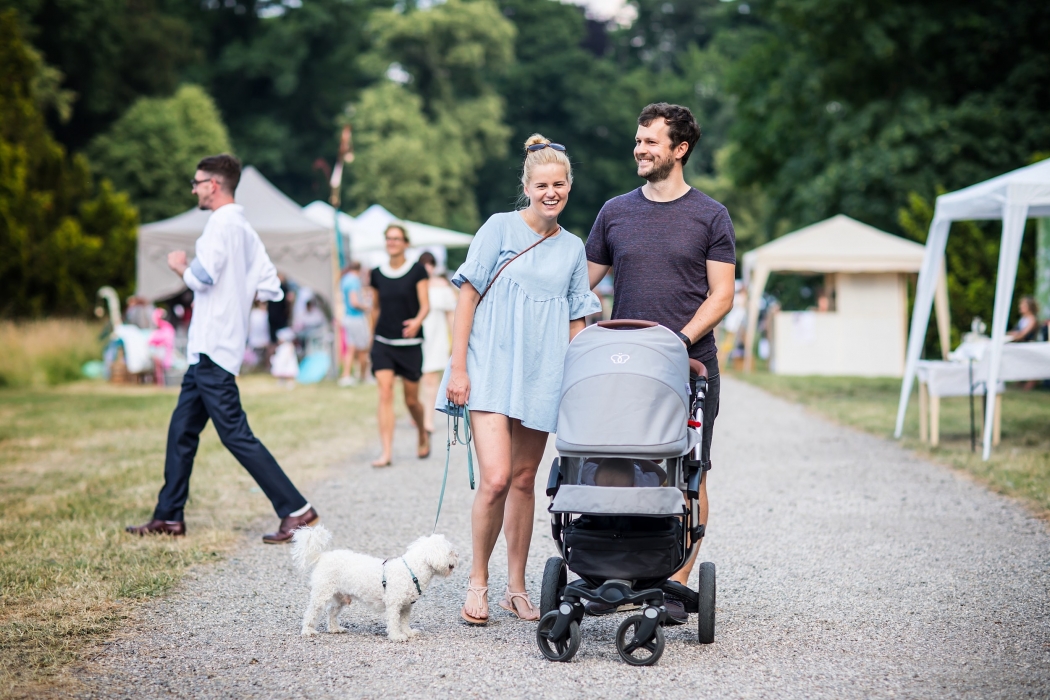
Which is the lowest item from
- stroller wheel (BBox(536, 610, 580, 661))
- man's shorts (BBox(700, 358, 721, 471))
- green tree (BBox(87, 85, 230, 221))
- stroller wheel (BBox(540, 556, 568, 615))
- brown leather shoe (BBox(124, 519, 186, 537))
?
brown leather shoe (BBox(124, 519, 186, 537))

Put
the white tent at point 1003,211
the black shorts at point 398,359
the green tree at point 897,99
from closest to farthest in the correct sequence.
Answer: the white tent at point 1003,211, the black shorts at point 398,359, the green tree at point 897,99

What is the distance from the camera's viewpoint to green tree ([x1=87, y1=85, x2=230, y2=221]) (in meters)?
42.3

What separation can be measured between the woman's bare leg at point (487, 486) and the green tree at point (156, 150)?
131 feet

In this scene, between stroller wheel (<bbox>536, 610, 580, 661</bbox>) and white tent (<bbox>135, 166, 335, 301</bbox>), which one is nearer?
stroller wheel (<bbox>536, 610, 580, 661</bbox>)

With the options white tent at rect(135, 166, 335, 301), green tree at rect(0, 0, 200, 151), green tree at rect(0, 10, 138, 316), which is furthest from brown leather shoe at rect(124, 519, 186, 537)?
green tree at rect(0, 0, 200, 151)

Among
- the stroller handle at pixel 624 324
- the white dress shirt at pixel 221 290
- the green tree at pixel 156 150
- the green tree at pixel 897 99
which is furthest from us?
the green tree at pixel 156 150

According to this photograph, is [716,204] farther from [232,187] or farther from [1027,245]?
[1027,245]

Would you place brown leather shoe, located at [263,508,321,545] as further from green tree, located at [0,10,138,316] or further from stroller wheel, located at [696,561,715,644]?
green tree, located at [0,10,138,316]

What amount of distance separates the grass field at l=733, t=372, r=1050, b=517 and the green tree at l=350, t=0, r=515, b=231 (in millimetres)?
32388

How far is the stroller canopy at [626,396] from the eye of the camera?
13.6 feet

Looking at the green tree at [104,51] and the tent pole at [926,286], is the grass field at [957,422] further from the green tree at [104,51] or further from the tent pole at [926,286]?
the green tree at [104,51]

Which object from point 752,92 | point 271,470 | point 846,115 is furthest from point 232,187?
point 752,92

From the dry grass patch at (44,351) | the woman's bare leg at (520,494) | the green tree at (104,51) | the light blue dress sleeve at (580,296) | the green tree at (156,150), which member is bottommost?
the dry grass patch at (44,351)

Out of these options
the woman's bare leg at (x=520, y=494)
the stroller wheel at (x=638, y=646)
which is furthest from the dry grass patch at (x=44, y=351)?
the stroller wheel at (x=638, y=646)
